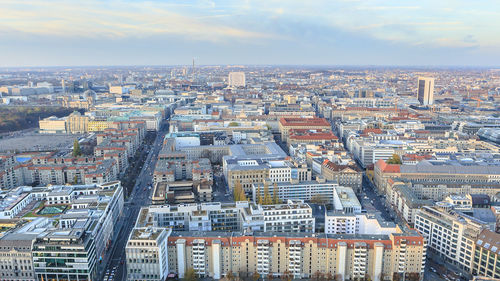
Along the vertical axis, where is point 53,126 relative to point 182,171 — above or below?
above

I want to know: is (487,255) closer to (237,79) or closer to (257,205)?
(257,205)

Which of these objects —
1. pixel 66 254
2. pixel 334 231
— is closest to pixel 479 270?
pixel 334 231

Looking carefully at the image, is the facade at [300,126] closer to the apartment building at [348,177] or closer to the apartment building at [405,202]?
the apartment building at [348,177]

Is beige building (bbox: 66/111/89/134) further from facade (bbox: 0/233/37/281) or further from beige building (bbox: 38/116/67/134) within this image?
facade (bbox: 0/233/37/281)

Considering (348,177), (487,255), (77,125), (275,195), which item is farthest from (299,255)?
(77,125)

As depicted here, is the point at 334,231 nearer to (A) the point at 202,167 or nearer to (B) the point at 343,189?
(B) the point at 343,189
